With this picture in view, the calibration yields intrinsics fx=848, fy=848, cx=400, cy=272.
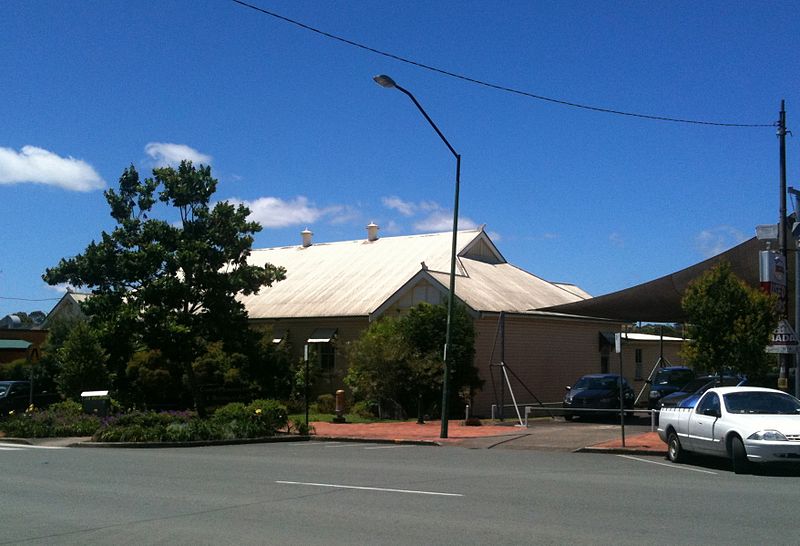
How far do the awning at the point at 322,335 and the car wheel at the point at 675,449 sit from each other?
20.2 metres

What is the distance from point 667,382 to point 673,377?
41cm

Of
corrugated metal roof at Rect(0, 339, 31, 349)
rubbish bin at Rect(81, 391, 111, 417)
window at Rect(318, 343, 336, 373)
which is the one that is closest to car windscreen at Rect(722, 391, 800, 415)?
rubbish bin at Rect(81, 391, 111, 417)

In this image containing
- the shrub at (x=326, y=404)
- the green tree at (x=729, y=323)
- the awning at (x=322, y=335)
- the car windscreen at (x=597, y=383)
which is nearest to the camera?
the green tree at (x=729, y=323)

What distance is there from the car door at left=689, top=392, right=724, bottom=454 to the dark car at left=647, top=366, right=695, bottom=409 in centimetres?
1292

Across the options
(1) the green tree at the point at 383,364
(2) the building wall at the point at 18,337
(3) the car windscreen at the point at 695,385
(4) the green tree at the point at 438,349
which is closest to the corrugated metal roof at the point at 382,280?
(4) the green tree at the point at 438,349

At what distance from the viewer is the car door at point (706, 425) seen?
49.7ft

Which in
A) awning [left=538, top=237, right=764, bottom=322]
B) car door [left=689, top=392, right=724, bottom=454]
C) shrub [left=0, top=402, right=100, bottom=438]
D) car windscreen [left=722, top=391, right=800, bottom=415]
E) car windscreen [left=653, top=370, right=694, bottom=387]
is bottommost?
shrub [left=0, top=402, right=100, bottom=438]

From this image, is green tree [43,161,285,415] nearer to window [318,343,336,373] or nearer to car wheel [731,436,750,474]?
window [318,343,336,373]

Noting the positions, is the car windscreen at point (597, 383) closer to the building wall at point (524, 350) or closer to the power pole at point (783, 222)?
the building wall at point (524, 350)

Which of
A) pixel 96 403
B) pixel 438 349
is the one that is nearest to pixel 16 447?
pixel 96 403

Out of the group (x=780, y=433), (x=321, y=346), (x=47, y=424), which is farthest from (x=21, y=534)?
(x=321, y=346)

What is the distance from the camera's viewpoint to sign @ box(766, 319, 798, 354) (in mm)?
18484

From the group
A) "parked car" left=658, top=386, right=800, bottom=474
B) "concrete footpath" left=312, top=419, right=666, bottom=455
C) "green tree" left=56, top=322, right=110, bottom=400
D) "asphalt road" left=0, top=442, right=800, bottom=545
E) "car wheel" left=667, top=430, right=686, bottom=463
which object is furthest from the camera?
"green tree" left=56, top=322, right=110, bottom=400

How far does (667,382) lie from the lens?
29453mm
